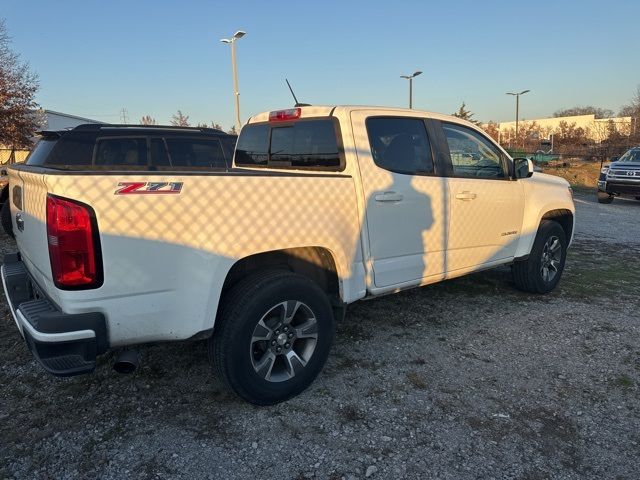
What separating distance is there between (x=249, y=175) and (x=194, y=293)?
2.47ft

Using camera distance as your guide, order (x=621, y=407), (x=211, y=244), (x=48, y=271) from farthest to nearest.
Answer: (x=621, y=407)
(x=211, y=244)
(x=48, y=271)

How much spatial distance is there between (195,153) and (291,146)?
372 cm

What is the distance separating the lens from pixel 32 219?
8.95 feet

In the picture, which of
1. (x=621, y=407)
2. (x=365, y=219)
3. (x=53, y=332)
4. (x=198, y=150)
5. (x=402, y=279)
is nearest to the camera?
(x=53, y=332)

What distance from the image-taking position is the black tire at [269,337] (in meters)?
2.78

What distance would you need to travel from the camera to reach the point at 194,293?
261 cm

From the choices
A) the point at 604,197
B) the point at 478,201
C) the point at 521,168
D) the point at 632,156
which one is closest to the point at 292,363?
the point at 478,201

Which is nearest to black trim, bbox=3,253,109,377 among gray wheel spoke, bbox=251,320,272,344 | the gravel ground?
the gravel ground

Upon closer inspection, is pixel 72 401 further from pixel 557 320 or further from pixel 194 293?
pixel 557 320

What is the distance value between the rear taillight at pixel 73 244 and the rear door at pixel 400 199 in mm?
1830

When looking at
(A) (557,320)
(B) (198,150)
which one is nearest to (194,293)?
(A) (557,320)

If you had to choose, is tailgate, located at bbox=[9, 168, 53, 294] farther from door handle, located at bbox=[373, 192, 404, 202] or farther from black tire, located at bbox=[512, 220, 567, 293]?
black tire, located at bbox=[512, 220, 567, 293]

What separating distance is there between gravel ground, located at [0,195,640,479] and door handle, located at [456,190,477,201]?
1.20 meters

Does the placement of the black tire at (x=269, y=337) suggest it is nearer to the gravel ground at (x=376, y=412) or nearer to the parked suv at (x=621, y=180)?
the gravel ground at (x=376, y=412)
